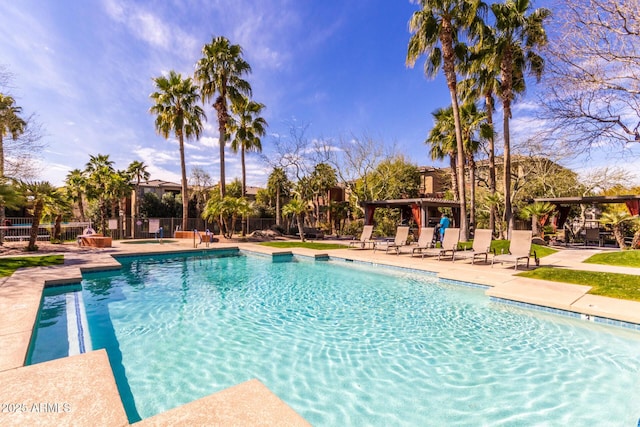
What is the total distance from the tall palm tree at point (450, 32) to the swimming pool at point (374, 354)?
1016 centimetres

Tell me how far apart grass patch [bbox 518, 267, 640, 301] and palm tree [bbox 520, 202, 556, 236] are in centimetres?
1001

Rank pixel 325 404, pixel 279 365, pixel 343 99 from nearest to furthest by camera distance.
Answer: pixel 325 404
pixel 279 365
pixel 343 99

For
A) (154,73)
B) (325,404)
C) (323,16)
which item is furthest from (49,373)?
(154,73)

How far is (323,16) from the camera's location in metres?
14.2

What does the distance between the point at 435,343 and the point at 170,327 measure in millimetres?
4781

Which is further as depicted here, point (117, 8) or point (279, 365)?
point (117, 8)

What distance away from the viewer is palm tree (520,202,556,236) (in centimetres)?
1722

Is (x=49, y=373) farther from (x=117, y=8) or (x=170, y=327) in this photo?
(x=117, y=8)

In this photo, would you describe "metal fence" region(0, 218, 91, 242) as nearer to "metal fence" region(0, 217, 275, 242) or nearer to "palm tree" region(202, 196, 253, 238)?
"metal fence" region(0, 217, 275, 242)

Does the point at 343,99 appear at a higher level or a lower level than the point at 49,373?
higher

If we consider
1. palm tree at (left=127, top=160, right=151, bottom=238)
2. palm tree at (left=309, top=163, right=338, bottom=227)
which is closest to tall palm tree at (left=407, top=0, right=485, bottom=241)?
palm tree at (left=309, top=163, right=338, bottom=227)

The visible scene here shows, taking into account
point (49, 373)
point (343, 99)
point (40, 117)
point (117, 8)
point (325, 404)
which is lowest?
point (325, 404)

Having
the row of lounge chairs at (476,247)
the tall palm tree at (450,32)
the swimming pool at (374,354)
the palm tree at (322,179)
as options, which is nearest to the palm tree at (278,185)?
the palm tree at (322,179)

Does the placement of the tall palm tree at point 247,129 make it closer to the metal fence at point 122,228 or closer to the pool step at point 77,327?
the metal fence at point 122,228
